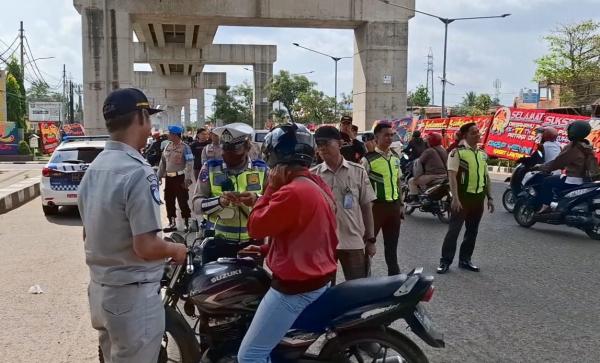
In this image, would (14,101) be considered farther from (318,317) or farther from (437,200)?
(318,317)

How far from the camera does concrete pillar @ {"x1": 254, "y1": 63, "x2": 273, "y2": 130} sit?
4312 cm

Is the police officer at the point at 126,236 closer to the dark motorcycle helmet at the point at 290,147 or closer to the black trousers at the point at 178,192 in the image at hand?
the dark motorcycle helmet at the point at 290,147

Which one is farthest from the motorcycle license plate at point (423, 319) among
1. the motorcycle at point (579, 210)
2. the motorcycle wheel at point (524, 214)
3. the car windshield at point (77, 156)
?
the car windshield at point (77, 156)

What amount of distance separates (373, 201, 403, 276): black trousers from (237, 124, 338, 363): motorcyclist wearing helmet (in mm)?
2886

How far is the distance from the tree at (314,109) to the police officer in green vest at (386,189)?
37.8 meters

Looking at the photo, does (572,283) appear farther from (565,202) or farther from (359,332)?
(359,332)

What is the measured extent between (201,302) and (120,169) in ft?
3.52

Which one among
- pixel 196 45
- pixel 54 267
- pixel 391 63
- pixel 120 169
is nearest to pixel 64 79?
pixel 196 45

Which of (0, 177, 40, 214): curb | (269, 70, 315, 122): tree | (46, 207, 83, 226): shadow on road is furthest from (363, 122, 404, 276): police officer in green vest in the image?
(269, 70, 315, 122): tree

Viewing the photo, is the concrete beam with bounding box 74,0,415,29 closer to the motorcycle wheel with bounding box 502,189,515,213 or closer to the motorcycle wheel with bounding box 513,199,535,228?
the motorcycle wheel with bounding box 502,189,515,213

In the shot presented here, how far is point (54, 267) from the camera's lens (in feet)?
23.6

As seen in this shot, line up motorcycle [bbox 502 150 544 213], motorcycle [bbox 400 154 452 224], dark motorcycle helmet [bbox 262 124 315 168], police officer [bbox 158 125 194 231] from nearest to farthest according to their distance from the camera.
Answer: dark motorcycle helmet [bbox 262 124 315 168] → police officer [bbox 158 125 194 231] → motorcycle [bbox 502 150 544 213] → motorcycle [bbox 400 154 452 224]

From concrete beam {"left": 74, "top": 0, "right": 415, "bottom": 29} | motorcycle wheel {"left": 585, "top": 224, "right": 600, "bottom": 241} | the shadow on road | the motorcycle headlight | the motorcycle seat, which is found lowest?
the shadow on road

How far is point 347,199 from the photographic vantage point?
4723mm
